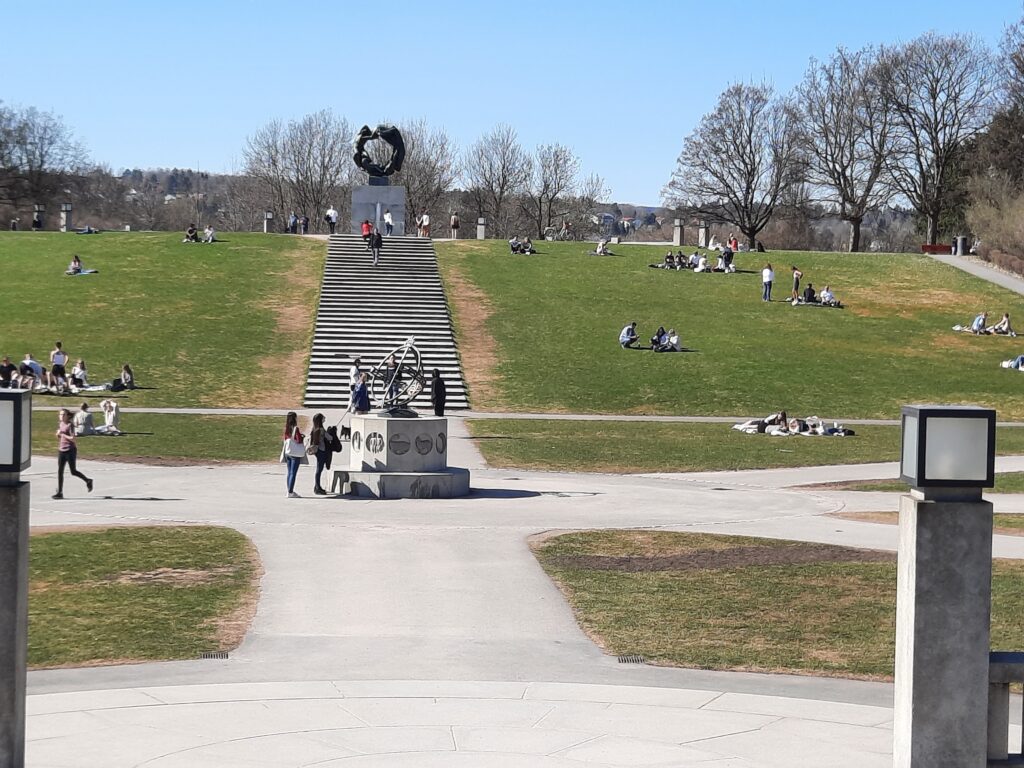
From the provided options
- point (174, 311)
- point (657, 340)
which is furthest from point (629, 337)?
point (174, 311)

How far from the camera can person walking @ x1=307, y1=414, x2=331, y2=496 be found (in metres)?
24.5

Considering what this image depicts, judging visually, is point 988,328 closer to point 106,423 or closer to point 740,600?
point 106,423

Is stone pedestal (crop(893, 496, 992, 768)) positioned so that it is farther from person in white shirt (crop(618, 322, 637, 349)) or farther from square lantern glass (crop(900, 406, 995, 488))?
person in white shirt (crop(618, 322, 637, 349))

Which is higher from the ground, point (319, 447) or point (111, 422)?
point (319, 447)

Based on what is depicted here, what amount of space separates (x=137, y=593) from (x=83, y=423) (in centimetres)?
1896

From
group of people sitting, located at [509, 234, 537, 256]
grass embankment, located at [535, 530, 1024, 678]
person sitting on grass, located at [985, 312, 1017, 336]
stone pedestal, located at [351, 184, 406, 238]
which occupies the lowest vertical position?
grass embankment, located at [535, 530, 1024, 678]

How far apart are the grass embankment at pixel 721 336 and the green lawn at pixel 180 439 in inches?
355

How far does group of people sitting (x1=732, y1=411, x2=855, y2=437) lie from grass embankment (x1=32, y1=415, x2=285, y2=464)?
13437mm

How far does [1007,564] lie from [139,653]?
447 inches

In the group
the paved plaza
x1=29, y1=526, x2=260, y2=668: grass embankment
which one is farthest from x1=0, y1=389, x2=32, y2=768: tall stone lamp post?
x1=29, y1=526, x2=260, y2=668: grass embankment

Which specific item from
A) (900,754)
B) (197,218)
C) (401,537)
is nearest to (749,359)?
(401,537)

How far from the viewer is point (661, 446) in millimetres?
33812

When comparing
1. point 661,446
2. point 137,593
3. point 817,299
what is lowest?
point 137,593

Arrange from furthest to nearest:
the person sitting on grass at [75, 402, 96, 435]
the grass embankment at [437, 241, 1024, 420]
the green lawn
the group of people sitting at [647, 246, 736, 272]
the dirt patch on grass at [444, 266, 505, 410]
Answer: the group of people sitting at [647, 246, 736, 272]
the grass embankment at [437, 241, 1024, 420]
the dirt patch on grass at [444, 266, 505, 410]
the person sitting on grass at [75, 402, 96, 435]
the green lawn
